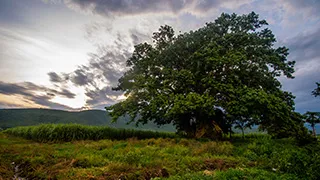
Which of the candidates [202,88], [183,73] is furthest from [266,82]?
[183,73]

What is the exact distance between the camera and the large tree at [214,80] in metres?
17.4

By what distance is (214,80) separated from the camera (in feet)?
63.9

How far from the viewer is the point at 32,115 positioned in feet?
606

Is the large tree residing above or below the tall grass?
above

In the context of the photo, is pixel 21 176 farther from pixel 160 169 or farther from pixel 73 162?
pixel 160 169

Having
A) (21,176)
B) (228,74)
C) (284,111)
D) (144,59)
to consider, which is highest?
(144,59)

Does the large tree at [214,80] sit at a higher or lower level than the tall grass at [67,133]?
higher

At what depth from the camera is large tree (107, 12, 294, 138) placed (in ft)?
57.2

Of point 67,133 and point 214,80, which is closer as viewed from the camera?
point 67,133

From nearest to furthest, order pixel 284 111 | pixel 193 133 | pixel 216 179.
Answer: pixel 216 179
pixel 284 111
pixel 193 133

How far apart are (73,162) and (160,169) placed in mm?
3549

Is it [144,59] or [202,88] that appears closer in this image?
[202,88]

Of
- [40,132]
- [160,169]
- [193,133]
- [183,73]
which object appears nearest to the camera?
[160,169]

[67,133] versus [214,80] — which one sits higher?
[214,80]
